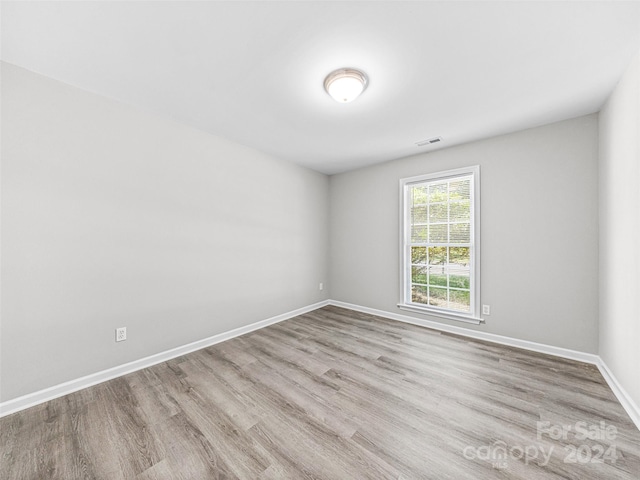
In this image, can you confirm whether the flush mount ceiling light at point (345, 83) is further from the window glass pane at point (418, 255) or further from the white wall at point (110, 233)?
the window glass pane at point (418, 255)

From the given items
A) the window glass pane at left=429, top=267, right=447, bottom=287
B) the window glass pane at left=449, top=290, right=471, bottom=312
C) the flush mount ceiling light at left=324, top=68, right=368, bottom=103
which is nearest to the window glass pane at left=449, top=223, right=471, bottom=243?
the window glass pane at left=429, top=267, right=447, bottom=287

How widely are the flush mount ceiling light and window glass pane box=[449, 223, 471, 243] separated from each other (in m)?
2.27

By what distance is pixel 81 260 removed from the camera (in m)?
2.07

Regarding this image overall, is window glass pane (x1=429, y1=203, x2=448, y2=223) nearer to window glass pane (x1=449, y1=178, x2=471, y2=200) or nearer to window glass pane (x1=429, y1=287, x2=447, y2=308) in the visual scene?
window glass pane (x1=449, y1=178, x2=471, y2=200)

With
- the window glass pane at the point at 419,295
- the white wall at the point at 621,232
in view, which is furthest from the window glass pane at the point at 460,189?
the window glass pane at the point at 419,295

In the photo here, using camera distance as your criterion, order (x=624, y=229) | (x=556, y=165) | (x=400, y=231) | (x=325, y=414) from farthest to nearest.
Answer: (x=400, y=231), (x=556, y=165), (x=624, y=229), (x=325, y=414)

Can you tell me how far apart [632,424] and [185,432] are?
297cm

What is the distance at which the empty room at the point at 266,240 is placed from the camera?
144cm

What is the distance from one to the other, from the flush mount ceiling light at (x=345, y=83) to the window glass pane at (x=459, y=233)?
7.46 ft

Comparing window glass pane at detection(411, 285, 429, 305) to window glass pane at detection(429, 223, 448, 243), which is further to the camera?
window glass pane at detection(411, 285, 429, 305)

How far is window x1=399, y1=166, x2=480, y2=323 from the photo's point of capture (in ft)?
10.5

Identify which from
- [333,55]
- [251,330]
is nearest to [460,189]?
[333,55]

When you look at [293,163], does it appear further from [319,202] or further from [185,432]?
[185,432]

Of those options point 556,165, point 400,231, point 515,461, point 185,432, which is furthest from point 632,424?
point 185,432
